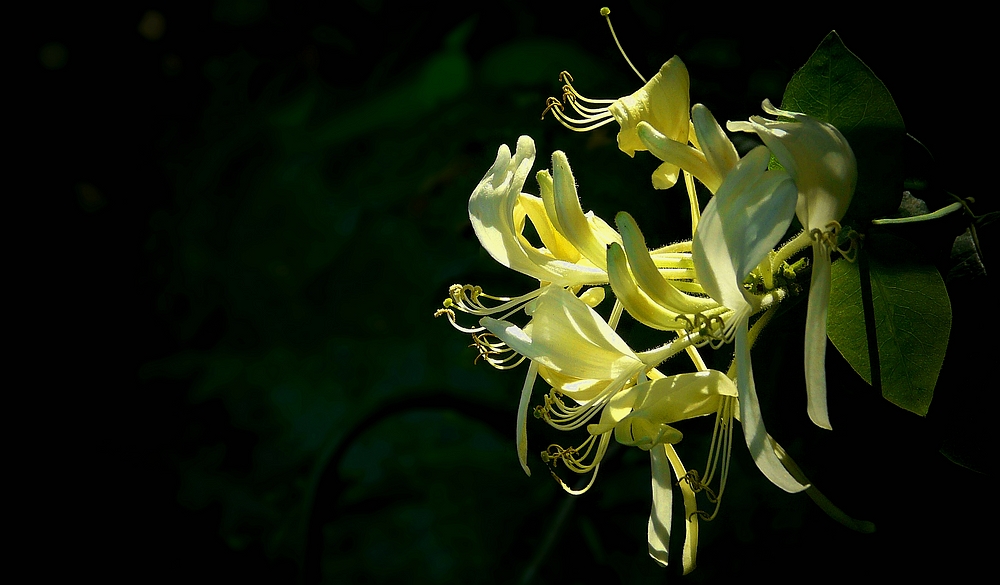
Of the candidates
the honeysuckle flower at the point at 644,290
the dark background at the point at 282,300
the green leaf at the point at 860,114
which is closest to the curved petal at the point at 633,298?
the honeysuckle flower at the point at 644,290

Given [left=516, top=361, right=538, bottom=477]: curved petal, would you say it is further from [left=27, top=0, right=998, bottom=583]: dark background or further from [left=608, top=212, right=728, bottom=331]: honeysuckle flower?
[left=27, top=0, right=998, bottom=583]: dark background

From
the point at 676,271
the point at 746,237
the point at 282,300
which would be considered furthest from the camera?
the point at 282,300

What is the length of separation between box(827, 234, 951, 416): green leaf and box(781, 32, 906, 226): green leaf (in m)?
0.02

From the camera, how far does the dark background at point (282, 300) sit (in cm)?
85

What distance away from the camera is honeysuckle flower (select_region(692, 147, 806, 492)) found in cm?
25

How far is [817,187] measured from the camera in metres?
0.27

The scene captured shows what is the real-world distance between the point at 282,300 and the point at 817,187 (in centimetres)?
76

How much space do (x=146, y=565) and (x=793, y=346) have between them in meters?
0.83

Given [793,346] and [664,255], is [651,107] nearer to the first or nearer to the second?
[664,255]

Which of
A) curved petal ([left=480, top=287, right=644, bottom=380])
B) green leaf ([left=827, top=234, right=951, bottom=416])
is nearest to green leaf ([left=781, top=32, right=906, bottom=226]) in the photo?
green leaf ([left=827, top=234, right=951, bottom=416])

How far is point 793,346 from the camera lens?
43 cm

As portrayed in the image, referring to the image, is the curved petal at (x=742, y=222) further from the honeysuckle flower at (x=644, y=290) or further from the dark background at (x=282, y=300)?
the dark background at (x=282, y=300)

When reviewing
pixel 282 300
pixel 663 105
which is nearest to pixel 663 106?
pixel 663 105

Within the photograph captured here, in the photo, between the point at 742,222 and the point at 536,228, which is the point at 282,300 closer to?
the point at 536,228
